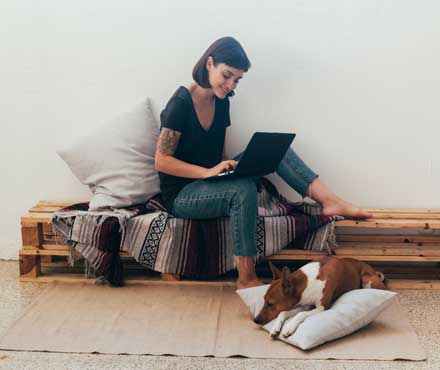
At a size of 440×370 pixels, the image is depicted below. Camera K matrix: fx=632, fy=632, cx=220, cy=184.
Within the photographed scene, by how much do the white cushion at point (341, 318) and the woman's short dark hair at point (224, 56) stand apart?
1.06 m

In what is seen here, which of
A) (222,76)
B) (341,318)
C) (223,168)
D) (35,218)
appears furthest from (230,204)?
(35,218)

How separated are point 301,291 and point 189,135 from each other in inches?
35.9

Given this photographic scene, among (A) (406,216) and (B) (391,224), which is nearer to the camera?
(B) (391,224)

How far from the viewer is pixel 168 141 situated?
2.87m

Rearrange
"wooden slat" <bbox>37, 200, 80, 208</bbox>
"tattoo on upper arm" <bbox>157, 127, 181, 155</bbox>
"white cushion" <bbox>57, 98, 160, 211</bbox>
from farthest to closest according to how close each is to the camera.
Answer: "wooden slat" <bbox>37, 200, 80, 208</bbox>, "white cushion" <bbox>57, 98, 160, 211</bbox>, "tattoo on upper arm" <bbox>157, 127, 181, 155</bbox>

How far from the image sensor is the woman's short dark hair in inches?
110

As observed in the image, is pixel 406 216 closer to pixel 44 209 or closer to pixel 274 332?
pixel 274 332

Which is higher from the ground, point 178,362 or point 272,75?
point 272,75

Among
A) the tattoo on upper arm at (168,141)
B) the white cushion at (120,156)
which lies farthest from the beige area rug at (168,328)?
the tattoo on upper arm at (168,141)

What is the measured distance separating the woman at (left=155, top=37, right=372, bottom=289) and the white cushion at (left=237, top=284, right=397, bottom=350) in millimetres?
418

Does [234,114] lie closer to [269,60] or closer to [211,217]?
[269,60]

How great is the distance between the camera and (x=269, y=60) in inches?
123

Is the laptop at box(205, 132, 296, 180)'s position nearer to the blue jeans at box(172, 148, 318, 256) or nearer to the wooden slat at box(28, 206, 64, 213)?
the blue jeans at box(172, 148, 318, 256)

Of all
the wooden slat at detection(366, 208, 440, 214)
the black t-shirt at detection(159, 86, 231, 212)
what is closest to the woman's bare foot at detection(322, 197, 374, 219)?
the wooden slat at detection(366, 208, 440, 214)
